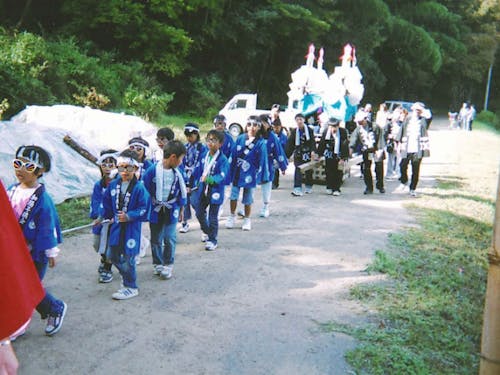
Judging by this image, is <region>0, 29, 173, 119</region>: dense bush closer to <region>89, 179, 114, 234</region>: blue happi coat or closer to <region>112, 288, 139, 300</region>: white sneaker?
<region>89, 179, 114, 234</region>: blue happi coat

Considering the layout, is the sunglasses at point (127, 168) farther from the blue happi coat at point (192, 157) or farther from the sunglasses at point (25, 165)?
the blue happi coat at point (192, 157)

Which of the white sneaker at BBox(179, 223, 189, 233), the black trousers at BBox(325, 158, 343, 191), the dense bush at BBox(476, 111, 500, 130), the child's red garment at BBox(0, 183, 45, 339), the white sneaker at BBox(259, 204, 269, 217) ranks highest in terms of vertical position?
the dense bush at BBox(476, 111, 500, 130)

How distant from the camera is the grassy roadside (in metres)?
4.44

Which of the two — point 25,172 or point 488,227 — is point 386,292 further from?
point 488,227

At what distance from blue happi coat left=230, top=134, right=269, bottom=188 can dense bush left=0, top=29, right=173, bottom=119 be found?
8.33 metres

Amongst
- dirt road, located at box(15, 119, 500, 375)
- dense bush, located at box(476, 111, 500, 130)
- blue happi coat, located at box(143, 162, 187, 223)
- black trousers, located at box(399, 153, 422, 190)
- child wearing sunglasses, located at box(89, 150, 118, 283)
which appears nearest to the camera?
dirt road, located at box(15, 119, 500, 375)

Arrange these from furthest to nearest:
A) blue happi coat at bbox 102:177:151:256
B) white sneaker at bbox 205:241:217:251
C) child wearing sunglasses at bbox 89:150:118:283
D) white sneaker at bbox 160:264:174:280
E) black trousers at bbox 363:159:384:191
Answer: black trousers at bbox 363:159:384:191
white sneaker at bbox 205:241:217:251
white sneaker at bbox 160:264:174:280
child wearing sunglasses at bbox 89:150:118:283
blue happi coat at bbox 102:177:151:256

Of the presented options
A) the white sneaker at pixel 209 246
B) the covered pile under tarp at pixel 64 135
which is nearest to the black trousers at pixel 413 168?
the covered pile under tarp at pixel 64 135

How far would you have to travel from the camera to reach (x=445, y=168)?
58.8ft

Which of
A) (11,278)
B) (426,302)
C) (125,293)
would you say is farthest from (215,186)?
(11,278)

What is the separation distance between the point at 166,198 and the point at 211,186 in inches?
47.2

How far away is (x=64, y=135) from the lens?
11.3m

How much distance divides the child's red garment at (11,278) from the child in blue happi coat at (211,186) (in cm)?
476

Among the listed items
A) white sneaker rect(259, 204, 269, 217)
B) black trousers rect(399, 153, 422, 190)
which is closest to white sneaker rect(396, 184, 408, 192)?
black trousers rect(399, 153, 422, 190)
